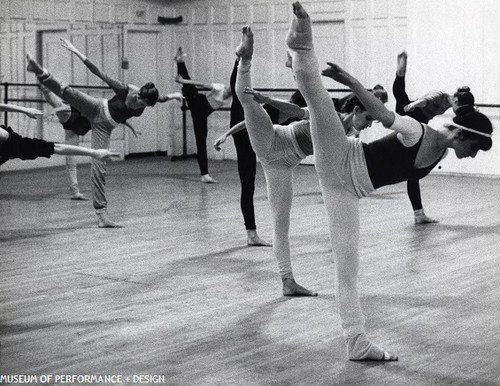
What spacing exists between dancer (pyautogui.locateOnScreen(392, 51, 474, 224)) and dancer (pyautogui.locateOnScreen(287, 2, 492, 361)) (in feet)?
4.45

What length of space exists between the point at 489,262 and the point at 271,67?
748 centimetres

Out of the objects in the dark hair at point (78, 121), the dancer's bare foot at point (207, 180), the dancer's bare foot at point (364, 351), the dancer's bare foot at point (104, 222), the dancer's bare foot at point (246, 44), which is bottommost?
the dancer's bare foot at point (207, 180)

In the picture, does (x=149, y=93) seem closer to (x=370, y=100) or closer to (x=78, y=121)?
(x=78, y=121)

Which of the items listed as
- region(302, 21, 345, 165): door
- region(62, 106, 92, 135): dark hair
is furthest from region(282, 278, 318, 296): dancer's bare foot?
region(302, 21, 345, 165): door

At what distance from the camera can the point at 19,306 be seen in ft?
16.6

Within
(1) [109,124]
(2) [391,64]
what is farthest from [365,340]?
(2) [391,64]

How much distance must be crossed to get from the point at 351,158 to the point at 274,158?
126 centimetres

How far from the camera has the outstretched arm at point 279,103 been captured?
4859mm

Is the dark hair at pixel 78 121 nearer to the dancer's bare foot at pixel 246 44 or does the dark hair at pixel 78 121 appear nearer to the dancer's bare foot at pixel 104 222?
the dancer's bare foot at pixel 104 222

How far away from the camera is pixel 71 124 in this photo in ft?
30.3

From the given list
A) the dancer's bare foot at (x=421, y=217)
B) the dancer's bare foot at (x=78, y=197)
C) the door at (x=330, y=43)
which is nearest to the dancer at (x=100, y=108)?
the dancer's bare foot at (x=78, y=197)

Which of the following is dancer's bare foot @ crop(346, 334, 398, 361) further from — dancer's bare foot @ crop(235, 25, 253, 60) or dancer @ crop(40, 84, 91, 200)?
dancer @ crop(40, 84, 91, 200)

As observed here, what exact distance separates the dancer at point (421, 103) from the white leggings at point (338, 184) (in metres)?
1.51

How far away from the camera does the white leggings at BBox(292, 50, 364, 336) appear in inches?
155
